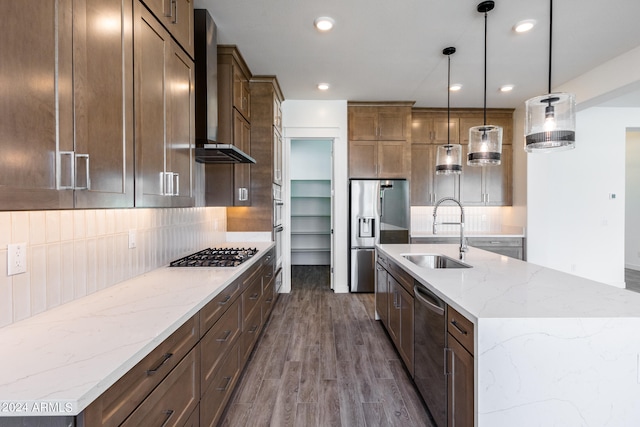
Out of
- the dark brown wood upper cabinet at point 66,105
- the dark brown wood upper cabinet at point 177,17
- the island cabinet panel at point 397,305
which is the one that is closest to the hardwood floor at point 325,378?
the island cabinet panel at point 397,305

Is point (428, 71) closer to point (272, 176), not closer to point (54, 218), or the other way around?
point (272, 176)

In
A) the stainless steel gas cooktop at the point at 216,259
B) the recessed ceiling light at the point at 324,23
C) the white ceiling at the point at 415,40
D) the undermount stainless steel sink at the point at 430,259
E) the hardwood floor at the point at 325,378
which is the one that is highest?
the white ceiling at the point at 415,40

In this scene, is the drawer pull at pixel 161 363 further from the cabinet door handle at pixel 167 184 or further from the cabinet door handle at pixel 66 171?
the cabinet door handle at pixel 167 184

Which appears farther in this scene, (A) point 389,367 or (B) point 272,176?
(B) point 272,176

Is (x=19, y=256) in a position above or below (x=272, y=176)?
below

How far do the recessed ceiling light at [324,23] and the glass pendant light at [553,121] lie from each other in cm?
163

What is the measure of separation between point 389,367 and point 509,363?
1.47 metres

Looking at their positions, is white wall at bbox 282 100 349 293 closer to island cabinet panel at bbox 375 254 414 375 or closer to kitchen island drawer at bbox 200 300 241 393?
island cabinet panel at bbox 375 254 414 375

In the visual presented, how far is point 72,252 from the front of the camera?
1.48 meters

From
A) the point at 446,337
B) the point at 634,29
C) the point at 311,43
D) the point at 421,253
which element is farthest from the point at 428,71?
the point at 446,337

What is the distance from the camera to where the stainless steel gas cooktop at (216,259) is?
90.7 inches

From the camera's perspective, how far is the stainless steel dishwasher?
1.68m

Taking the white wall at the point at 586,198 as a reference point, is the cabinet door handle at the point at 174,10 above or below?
above

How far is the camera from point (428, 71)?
12.2 ft
